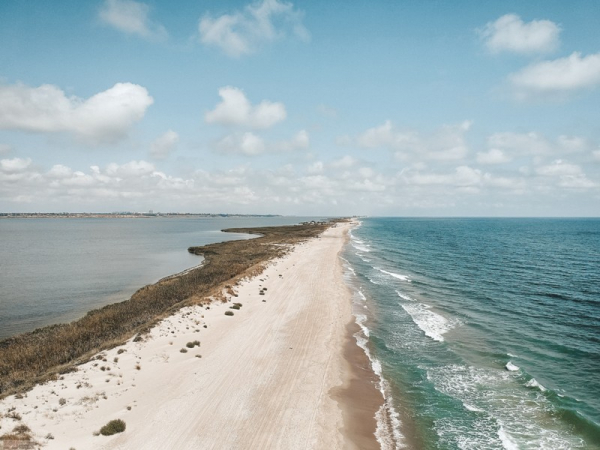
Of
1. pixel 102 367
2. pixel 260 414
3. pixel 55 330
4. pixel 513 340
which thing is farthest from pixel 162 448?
pixel 513 340

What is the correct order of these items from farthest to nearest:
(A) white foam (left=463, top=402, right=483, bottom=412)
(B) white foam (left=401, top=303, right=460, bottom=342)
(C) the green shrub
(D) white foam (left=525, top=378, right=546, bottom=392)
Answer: (B) white foam (left=401, top=303, right=460, bottom=342) → (D) white foam (left=525, top=378, right=546, bottom=392) → (A) white foam (left=463, top=402, right=483, bottom=412) → (C) the green shrub

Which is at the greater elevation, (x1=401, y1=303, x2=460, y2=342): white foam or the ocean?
(x1=401, y1=303, x2=460, y2=342): white foam

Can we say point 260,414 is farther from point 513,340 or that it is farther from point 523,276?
point 523,276

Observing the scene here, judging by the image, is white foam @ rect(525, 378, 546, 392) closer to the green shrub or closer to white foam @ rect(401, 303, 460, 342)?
white foam @ rect(401, 303, 460, 342)

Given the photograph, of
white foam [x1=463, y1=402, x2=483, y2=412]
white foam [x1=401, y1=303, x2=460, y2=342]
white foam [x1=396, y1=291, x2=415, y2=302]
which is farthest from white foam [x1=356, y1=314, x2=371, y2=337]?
white foam [x1=463, y1=402, x2=483, y2=412]

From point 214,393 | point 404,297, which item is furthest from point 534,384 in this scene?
point 404,297

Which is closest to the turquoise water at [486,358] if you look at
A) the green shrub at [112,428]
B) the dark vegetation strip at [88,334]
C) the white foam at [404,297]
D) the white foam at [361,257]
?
the white foam at [404,297]
